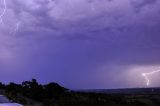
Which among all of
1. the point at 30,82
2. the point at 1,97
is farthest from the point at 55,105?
the point at 30,82

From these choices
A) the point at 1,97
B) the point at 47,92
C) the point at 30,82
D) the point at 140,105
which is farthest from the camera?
the point at 30,82

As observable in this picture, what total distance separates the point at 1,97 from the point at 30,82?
26514mm

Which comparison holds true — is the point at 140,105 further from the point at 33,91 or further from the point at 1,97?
the point at 1,97

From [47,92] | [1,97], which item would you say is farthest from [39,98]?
[1,97]

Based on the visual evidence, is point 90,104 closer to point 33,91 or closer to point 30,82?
point 33,91

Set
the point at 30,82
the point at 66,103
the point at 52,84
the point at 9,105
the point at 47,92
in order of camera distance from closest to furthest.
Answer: the point at 9,105 < the point at 66,103 < the point at 47,92 < the point at 52,84 < the point at 30,82

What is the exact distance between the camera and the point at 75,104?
29.0 metres

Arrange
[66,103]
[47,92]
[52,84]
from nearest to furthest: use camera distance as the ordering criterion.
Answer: [66,103] < [47,92] < [52,84]

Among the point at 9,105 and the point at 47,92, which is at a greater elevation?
the point at 47,92

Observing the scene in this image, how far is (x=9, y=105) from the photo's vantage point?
17.6 metres

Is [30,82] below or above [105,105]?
above

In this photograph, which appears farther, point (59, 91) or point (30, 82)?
point (30, 82)

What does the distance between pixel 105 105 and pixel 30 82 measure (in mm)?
17163

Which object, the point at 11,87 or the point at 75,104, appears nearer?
the point at 75,104
